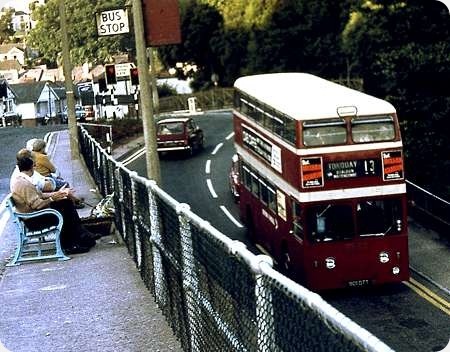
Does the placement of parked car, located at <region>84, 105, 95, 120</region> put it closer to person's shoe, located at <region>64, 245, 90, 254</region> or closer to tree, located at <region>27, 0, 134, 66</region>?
A: tree, located at <region>27, 0, 134, 66</region>

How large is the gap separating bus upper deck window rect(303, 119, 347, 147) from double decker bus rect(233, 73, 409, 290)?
0.06 feet

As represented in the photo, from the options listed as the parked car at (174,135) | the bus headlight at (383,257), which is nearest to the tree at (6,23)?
the bus headlight at (383,257)

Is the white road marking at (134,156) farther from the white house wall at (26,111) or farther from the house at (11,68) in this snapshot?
the house at (11,68)

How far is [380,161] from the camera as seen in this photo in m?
17.7

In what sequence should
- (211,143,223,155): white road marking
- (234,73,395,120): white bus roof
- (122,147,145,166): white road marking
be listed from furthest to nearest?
(211,143,223,155): white road marking, (122,147,145,166): white road marking, (234,73,395,120): white bus roof

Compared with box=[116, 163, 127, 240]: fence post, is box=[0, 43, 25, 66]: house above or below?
above

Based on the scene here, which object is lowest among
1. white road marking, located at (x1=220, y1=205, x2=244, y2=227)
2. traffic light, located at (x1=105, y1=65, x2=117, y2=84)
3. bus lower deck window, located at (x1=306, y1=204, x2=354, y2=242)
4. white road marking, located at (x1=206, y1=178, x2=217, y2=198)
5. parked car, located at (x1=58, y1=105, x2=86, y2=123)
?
white road marking, located at (x1=206, y1=178, x2=217, y2=198)

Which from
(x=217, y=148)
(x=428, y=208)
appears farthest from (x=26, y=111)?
(x=428, y=208)

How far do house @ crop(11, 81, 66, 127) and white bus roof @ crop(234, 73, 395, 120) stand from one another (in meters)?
5.14

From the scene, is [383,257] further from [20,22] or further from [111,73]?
[20,22]

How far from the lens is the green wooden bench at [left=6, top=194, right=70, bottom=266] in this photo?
1105 cm

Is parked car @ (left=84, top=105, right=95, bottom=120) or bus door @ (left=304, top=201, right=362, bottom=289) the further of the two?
parked car @ (left=84, top=105, right=95, bottom=120)

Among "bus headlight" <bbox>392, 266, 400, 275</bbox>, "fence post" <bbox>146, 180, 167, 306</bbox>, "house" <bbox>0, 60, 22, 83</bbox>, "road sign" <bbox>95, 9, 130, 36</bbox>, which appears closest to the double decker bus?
"bus headlight" <bbox>392, 266, 400, 275</bbox>

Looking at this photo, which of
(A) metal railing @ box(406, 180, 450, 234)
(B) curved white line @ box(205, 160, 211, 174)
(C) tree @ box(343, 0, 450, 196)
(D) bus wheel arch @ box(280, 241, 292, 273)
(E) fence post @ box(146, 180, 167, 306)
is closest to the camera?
(E) fence post @ box(146, 180, 167, 306)
